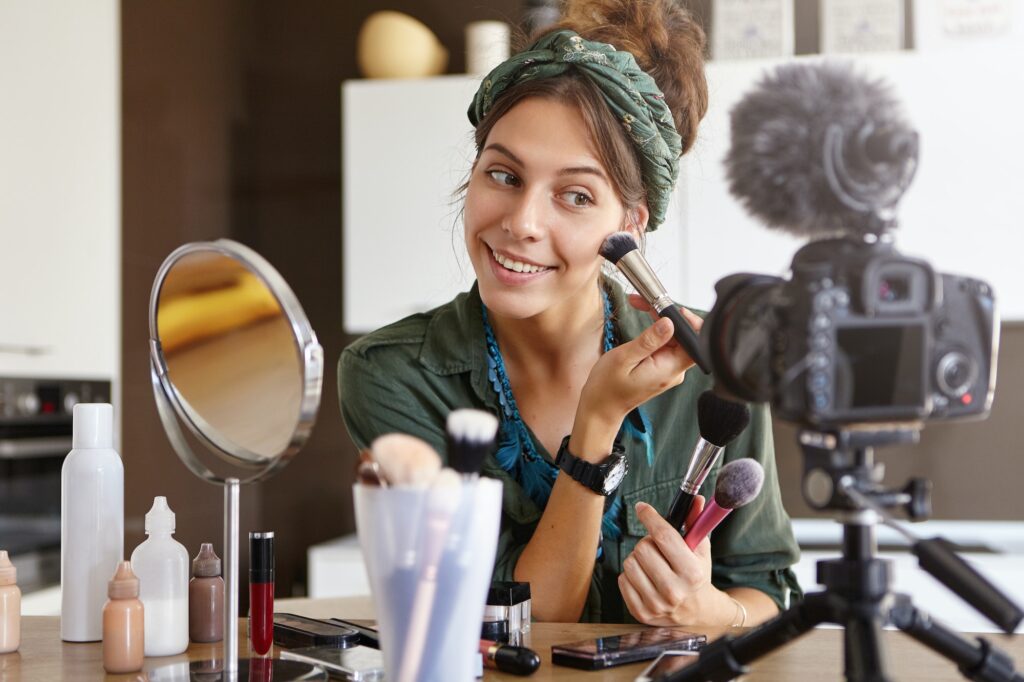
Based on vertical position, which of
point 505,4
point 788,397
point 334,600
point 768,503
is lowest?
point 334,600

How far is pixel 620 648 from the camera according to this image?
90cm

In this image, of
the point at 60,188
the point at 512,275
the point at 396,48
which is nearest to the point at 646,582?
the point at 512,275

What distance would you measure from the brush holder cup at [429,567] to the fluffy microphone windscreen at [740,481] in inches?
14.4

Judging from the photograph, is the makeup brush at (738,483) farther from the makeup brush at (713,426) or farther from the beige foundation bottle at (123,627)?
the beige foundation bottle at (123,627)

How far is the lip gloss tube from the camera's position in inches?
36.4

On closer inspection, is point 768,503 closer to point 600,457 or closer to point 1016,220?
point 600,457

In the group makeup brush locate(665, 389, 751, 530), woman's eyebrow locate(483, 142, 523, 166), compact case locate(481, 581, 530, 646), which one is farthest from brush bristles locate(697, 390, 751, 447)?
woman's eyebrow locate(483, 142, 523, 166)

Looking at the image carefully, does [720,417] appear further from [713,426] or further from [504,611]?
[504,611]

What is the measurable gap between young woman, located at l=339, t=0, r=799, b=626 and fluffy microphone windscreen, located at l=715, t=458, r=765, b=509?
0.51 feet

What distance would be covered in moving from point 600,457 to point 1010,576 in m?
1.57

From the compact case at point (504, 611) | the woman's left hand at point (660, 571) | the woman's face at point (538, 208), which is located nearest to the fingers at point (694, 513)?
the woman's left hand at point (660, 571)

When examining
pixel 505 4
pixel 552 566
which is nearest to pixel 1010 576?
pixel 552 566

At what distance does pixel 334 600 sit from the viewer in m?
1.42

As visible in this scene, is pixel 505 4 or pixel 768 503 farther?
pixel 505 4
